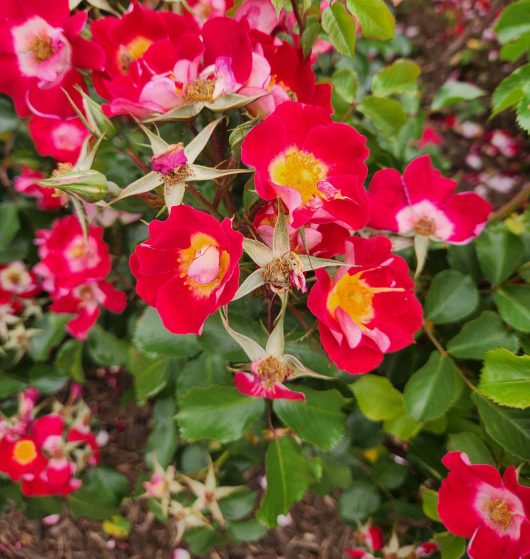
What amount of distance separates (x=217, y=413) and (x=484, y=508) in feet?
1.50

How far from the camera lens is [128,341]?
54.4 inches

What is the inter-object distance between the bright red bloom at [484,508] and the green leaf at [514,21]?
28.7 inches

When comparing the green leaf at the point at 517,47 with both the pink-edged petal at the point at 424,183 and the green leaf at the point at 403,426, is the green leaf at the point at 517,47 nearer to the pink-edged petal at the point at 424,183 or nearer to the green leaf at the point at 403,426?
the pink-edged petal at the point at 424,183

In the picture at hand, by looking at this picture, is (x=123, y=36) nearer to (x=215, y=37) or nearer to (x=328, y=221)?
(x=215, y=37)

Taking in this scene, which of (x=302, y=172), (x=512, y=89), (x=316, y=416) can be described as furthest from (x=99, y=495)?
(x=512, y=89)

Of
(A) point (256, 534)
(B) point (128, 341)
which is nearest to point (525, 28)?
(B) point (128, 341)

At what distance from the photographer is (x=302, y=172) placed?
69 centimetres

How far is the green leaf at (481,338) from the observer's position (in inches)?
36.9

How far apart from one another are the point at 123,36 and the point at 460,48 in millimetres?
2338

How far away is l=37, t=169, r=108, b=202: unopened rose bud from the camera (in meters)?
Answer: 0.62

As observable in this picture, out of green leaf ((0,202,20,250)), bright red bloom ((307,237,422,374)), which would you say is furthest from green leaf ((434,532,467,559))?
green leaf ((0,202,20,250))

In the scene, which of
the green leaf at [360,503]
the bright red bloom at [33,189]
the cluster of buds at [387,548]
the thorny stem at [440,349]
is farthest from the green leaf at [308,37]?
the cluster of buds at [387,548]

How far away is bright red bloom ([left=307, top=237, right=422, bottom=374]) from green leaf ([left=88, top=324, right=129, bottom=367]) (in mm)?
783

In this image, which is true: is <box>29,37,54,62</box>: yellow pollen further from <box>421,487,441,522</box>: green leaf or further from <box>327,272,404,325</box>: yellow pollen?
<box>421,487,441,522</box>: green leaf
